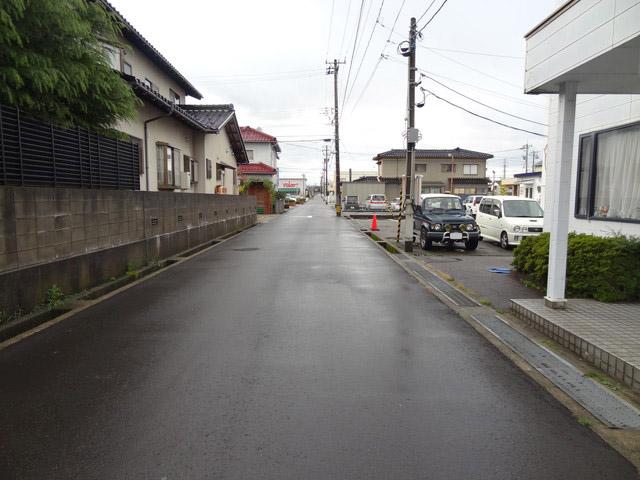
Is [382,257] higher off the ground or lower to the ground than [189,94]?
lower

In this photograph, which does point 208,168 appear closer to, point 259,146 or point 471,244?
point 471,244

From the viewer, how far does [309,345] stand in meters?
5.35

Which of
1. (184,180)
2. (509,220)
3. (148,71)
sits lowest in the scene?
(509,220)

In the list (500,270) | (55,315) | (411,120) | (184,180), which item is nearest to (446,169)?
(411,120)

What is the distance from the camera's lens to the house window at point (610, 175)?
26.3ft

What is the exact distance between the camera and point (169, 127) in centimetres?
1769

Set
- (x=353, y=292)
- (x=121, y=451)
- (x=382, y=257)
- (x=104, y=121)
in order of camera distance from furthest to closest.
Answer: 1. (x=382, y=257)
2. (x=104, y=121)
3. (x=353, y=292)
4. (x=121, y=451)

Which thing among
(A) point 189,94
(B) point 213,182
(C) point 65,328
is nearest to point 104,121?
(C) point 65,328

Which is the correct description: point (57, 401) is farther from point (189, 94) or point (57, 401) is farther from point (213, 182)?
point (189, 94)

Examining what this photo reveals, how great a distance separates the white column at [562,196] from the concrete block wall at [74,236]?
6914mm

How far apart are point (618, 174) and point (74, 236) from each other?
361 inches

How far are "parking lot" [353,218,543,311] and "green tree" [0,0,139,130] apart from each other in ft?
23.6

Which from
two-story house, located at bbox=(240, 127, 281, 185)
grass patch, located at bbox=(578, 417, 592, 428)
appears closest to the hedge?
grass patch, located at bbox=(578, 417, 592, 428)

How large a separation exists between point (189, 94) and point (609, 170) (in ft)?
68.9
